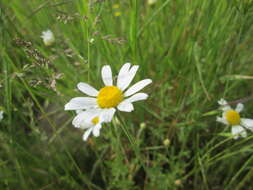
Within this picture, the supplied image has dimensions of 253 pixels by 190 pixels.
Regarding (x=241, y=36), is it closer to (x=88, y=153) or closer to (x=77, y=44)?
(x=77, y=44)

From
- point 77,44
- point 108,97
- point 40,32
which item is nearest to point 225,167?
point 108,97

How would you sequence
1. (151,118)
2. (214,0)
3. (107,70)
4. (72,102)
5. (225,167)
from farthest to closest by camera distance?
(151,118) < (225,167) < (214,0) < (107,70) < (72,102)

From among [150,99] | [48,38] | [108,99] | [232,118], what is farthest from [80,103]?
[48,38]

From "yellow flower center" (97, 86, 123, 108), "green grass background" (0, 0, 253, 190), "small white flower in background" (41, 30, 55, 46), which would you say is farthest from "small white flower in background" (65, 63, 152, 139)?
"small white flower in background" (41, 30, 55, 46)

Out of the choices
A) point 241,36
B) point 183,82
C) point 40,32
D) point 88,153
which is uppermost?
point 40,32

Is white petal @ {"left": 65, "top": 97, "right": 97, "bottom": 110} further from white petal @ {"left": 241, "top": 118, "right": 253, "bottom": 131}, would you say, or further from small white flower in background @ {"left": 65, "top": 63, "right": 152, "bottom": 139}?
white petal @ {"left": 241, "top": 118, "right": 253, "bottom": 131}

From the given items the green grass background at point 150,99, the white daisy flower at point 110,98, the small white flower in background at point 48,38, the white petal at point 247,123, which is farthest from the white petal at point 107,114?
the small white flower in background at point 48,38
